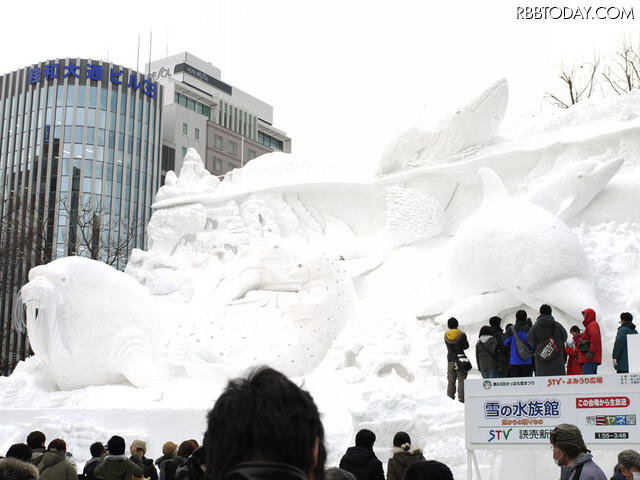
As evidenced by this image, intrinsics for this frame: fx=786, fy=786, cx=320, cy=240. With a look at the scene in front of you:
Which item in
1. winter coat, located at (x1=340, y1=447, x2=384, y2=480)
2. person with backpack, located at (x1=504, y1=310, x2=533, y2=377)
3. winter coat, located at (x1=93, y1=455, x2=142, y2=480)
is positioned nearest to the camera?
winter coat, located at (x1=340, y1=447, x2=384, y2=480)

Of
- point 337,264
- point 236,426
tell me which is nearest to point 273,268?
point 337,264

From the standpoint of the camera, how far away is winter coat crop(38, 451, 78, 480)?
3.90 metres

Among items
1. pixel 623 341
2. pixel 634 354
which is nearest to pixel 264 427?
pixel 634 354

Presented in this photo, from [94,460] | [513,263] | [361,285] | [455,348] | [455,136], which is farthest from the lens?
[455,136]

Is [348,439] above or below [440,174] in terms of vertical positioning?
below

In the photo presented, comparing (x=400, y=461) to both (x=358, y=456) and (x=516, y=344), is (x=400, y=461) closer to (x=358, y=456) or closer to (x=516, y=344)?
(x=358, y=456)

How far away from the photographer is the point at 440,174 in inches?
474

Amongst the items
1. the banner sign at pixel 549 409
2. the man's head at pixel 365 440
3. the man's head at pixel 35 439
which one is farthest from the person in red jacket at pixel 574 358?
the man's head at pixel 35 439

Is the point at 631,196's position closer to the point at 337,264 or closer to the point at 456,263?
the point at 456,263

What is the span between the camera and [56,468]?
392 cm

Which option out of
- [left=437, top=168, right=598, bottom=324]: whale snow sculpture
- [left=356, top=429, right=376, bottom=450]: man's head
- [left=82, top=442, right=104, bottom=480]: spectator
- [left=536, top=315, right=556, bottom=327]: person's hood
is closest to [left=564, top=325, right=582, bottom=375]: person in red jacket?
[left=536, top=315, right=556, bottom=327]: person's hood

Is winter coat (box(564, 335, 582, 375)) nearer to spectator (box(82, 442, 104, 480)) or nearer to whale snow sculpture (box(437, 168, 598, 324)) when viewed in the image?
whale snow sculpture (box(437, 168, 598, 324))

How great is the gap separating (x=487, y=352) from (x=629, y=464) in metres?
2.88

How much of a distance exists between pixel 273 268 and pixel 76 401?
3.20 m
